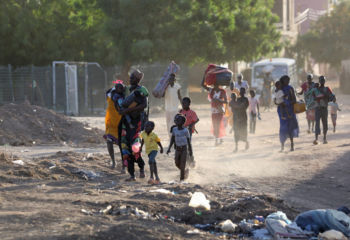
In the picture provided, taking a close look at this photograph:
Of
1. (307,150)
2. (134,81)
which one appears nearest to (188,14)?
(307,150)

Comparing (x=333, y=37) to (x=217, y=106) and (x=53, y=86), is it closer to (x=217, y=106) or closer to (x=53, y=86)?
(x=53, y=86)

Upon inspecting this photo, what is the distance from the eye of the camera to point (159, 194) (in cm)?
812

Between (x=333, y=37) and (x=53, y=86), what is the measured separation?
3224 centimetres

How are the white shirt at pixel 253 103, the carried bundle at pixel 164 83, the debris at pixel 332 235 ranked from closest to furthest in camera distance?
the debris at pixel 332 235
the carried bundle at pixel 164 83
the white shirt at pixel 253 103

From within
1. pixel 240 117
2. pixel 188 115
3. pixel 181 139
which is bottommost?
pixel 181 139

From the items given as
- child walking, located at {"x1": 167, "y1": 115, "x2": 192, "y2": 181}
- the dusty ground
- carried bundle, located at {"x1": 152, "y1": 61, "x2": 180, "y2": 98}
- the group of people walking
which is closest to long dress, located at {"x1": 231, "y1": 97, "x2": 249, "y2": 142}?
the dusty ground

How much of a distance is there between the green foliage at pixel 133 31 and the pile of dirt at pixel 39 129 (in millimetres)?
10692

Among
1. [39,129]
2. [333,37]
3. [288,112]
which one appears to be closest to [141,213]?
[288,112]

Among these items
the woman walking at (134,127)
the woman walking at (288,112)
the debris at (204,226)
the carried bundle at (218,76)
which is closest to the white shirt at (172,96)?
the carried bundle at (218,76)

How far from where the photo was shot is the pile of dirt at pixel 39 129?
15695 millimetres

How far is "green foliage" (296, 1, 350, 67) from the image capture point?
51438 millimetres

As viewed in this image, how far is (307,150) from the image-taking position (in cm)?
1410

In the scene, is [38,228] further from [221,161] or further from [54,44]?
[54,44]

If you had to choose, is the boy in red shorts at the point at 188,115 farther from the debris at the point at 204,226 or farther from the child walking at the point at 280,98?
the debris at the point at 204,226
